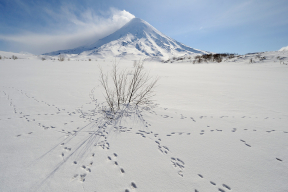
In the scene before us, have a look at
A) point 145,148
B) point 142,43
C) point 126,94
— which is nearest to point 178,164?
point 145,148

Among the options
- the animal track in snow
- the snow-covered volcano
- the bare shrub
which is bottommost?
the animal track in snow

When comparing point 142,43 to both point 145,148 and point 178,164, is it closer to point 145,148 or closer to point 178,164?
point 145,148

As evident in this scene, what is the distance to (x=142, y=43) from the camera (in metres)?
101

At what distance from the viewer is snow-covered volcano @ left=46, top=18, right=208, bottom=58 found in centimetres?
8773

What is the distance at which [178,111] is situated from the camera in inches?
104

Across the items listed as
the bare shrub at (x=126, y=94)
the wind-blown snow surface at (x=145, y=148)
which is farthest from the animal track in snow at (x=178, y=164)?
the bare shrub at (x=126, y=94)

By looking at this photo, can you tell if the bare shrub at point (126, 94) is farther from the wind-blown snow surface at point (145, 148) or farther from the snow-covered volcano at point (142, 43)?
the snow-covered volcano at point (142, 43)

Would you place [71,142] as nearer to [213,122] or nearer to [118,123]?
[118,123]

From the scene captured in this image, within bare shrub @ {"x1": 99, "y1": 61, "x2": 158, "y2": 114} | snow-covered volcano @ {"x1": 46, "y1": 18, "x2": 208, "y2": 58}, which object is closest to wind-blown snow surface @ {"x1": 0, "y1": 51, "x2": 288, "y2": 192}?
bare shrub @ {"x1": 99, "y1": 61, "x2": 158, "y2": 114}

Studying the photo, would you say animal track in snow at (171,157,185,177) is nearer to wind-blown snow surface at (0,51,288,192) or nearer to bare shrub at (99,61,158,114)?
wind-blown snow surface at (0,51,288,192)

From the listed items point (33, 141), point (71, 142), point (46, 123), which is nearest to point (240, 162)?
point (71, 142)

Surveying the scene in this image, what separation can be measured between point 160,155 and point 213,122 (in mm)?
1287

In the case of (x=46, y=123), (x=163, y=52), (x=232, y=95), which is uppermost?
(x=163, y=52)

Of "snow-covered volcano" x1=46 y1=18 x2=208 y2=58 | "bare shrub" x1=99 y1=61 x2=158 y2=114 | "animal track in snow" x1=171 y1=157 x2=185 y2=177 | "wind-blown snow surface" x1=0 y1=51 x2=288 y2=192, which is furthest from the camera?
"snow-covered volcano" x1=46 y1=18 x2=208 y2=58
